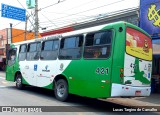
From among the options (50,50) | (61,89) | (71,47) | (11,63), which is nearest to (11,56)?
(11,63)

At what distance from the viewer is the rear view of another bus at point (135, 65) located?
9023 mm

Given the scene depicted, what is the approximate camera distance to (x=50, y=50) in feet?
41.0

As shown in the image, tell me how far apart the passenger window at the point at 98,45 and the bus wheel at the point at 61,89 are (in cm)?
183

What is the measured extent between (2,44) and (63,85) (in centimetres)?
3679

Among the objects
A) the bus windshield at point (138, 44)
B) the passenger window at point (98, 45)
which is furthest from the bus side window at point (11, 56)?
the bus windshield at point (138, 44)

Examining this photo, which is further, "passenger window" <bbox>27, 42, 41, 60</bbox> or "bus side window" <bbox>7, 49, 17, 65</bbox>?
"bus side window" <bbox>7, 49, 17, 65</bbox>

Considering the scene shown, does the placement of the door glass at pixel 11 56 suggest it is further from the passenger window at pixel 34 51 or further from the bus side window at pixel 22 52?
the passenger window at pixel 34 51

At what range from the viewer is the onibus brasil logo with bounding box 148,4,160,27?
579 inches

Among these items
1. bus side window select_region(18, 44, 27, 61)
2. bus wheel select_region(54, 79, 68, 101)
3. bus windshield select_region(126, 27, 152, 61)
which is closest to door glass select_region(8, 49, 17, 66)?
bus side window select_region(18, 44, 27, 61)

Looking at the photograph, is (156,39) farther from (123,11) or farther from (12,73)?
(12,73)

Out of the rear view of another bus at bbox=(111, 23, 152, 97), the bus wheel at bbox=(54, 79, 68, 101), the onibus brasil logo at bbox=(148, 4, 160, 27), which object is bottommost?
the bus wheel at bbox=(54, 79, 68, 101)

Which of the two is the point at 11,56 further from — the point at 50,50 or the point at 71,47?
the point at 71,47

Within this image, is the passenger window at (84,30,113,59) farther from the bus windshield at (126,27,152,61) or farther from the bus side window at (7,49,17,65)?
the bus side window at (7,49,17,65)

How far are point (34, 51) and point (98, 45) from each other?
511 cm
